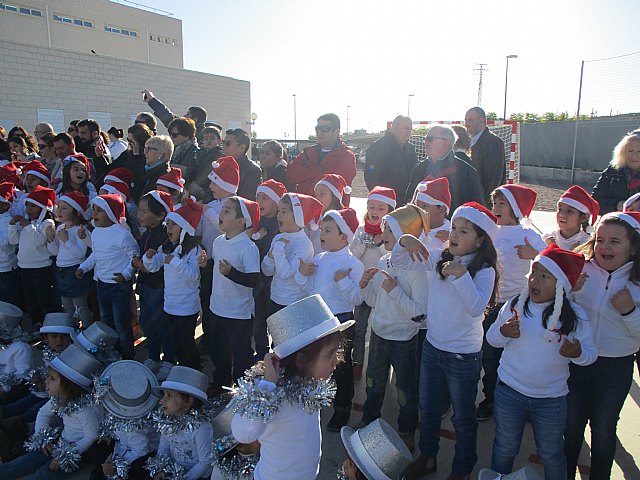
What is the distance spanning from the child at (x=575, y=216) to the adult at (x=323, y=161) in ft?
7.49

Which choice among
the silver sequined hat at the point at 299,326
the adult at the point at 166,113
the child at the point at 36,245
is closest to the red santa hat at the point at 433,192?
the silver sequined hat at the point at 299,326

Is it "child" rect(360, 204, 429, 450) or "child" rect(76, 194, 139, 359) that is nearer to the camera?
"child" rect(360, 204, 429, 450)

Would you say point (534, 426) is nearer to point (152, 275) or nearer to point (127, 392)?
point (127, 392)

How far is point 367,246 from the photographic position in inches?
149

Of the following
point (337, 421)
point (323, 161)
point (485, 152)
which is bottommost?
point (337, 421)

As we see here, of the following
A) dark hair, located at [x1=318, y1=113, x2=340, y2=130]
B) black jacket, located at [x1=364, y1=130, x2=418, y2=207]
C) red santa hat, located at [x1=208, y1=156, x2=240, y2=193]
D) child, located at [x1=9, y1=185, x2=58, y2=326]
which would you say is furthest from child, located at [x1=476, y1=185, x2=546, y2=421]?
child, located at [x1=9, y1=185, x2=58, y2=326]

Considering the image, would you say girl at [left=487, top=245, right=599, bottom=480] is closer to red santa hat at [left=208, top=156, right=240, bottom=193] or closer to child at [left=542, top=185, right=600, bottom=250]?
child at [left=542, top=185, right=600, bottom=250]

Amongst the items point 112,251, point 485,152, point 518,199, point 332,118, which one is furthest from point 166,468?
point 485,152

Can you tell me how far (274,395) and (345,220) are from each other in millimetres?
1955

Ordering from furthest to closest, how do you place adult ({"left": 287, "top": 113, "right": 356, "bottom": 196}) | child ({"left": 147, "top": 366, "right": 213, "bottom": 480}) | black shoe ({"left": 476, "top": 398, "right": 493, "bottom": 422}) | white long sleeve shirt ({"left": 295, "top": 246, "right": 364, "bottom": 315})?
adult ({"left": 287, "top": 113, "right": 356, "bottom": 196}) < black shoe ({"left": 476, "top": 398, "right": 493, "bottom": 422}) < white long sleeve shirt ({"left": 295, "top": 246, "right": 364, "bottom": 315}) < child ({"left": 147, "top": 366, "right": 213, "bottom": 480})

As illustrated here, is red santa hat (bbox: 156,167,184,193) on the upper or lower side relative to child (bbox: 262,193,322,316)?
upper

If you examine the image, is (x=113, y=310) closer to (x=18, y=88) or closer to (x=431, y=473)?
(x=431, y=473)

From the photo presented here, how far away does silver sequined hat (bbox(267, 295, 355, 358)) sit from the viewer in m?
1.84

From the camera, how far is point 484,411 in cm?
356
